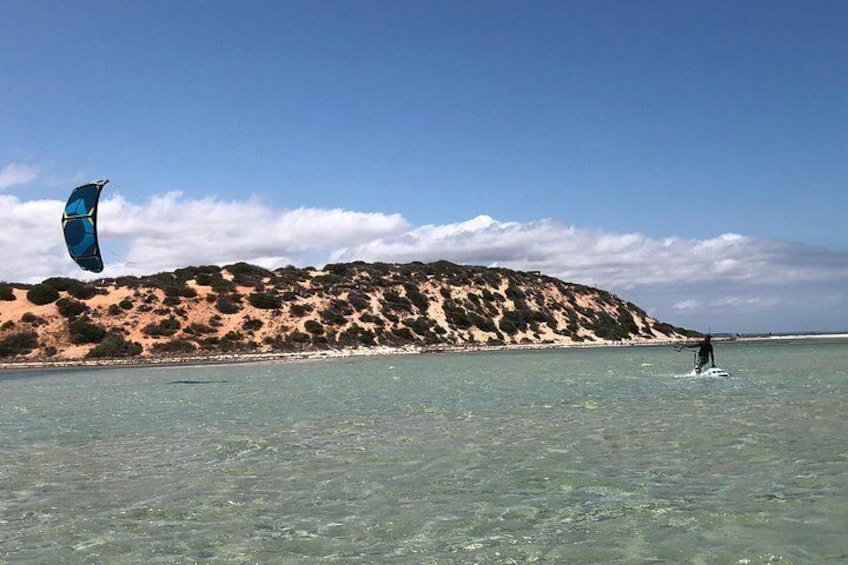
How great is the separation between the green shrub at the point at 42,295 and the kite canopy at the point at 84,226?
1823 inches

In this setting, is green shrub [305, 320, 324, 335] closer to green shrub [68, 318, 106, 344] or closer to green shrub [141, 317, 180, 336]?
green shrub [141, 317, 180, 336]

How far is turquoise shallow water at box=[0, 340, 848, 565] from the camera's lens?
8938 millimetres

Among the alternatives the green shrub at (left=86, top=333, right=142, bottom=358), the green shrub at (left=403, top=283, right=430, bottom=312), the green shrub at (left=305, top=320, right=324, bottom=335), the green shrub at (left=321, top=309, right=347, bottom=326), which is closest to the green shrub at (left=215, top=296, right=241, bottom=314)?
the green shrub at (left=305, top=320, right=324, bottom=335)

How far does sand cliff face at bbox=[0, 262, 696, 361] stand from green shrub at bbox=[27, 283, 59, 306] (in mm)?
496

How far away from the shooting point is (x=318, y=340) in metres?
87.1

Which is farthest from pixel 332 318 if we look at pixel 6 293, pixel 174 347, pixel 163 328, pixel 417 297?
pixel 6 293

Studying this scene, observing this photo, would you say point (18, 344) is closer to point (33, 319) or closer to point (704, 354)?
point (33, 319)

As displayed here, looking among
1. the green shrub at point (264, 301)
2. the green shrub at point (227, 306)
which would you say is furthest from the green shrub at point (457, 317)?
the green shrub at point (227, 306)

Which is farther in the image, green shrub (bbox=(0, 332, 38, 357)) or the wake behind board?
green shrub (bbox=(0, 332, 38, 357))

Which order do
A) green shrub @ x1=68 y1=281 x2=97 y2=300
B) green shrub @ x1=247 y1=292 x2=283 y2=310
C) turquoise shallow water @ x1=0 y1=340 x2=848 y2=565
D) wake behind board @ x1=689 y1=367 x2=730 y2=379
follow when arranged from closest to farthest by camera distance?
turquoise shallow water @ x1=0 y1=340 x2=848 y2=565, wake behind board @ x1=689 y1=367 x2=730 y2=379, green shrub @ x1=68 y1=281 x2=97 y2=300, green shrub @ x1=247 y1=292 x2=283 y2=310

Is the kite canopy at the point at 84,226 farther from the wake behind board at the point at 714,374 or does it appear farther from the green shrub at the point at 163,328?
the green shrub at the point at 163,328

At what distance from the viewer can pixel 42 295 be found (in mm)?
87625

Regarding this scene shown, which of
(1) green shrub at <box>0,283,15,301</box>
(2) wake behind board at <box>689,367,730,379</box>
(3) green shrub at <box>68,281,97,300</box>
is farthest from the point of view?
(3) green shrub at <box>68,281,97,300</box>

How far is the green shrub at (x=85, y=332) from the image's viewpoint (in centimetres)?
7919
